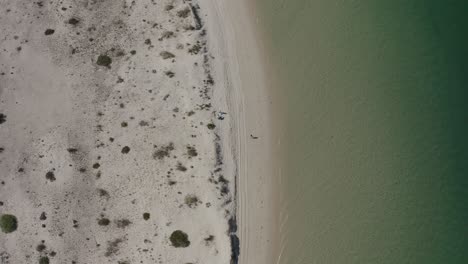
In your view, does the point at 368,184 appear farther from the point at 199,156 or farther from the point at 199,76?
the point at 199,76

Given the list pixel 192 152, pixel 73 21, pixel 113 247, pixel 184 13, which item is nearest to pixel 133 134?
pixel 192 152

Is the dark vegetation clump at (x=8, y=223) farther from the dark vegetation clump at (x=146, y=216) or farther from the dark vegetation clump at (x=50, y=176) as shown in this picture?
the dark vegetation clump at (x=146, y=216)

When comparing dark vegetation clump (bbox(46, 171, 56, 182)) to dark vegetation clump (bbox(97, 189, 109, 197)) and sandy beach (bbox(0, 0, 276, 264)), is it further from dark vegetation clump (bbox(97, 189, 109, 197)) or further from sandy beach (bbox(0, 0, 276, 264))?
dark vegetation clump (bbox(97, 189, 109, 197))

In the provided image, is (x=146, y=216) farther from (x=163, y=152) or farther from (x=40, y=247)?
(x=40, y=247)

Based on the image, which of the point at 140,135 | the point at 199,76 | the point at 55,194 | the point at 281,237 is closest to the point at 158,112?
the point at 140,135

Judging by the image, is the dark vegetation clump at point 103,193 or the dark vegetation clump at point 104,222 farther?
the dark vegetation clump at point 103,193

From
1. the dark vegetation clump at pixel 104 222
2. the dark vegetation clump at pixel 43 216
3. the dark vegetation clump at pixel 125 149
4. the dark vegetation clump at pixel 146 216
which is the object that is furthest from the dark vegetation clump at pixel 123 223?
the dark vegetation clump at pixel 43 216
